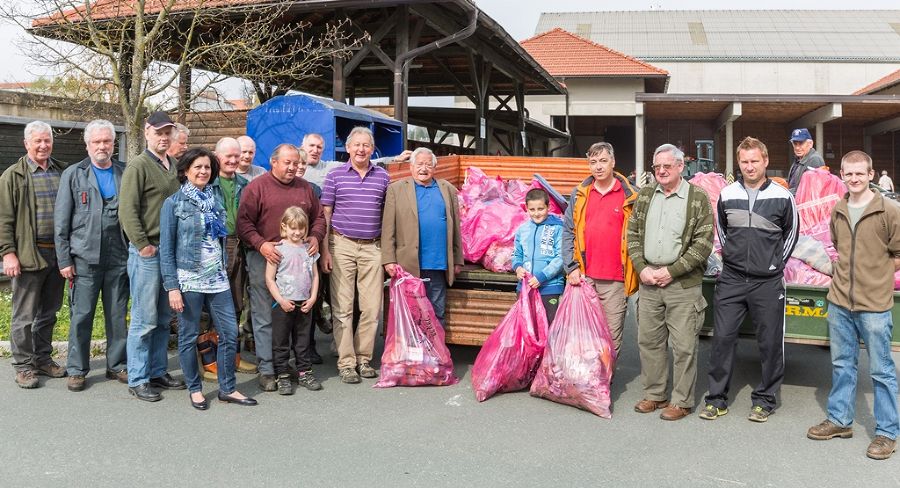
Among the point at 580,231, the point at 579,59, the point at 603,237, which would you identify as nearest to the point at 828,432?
the point at 603,237

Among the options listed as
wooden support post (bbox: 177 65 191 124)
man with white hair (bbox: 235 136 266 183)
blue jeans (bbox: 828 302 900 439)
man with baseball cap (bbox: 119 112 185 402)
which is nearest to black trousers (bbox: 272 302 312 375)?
man with baseball cap (bbox: 119 112 185 402)

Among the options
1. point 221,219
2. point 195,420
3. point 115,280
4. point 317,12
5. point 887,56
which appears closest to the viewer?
point 195,420

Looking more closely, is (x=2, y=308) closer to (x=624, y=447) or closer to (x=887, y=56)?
(x=624, y=447)

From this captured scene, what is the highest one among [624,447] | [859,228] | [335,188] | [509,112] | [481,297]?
[509,112]

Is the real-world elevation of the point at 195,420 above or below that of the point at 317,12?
below

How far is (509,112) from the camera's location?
19.4 metres

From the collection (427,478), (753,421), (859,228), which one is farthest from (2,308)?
(859,228)

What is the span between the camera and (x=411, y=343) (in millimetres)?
4996

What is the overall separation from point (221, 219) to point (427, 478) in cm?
224

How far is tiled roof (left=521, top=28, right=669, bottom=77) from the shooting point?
83.3 ft

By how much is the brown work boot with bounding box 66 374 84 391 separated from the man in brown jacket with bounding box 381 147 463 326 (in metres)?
2.18

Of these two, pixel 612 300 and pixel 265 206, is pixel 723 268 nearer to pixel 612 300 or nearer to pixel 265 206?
pixel 612 300

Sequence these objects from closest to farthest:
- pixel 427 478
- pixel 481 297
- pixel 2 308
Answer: pixel 427 478 < pixel 481 297 < pixel 2 308

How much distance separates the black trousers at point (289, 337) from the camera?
495cm
